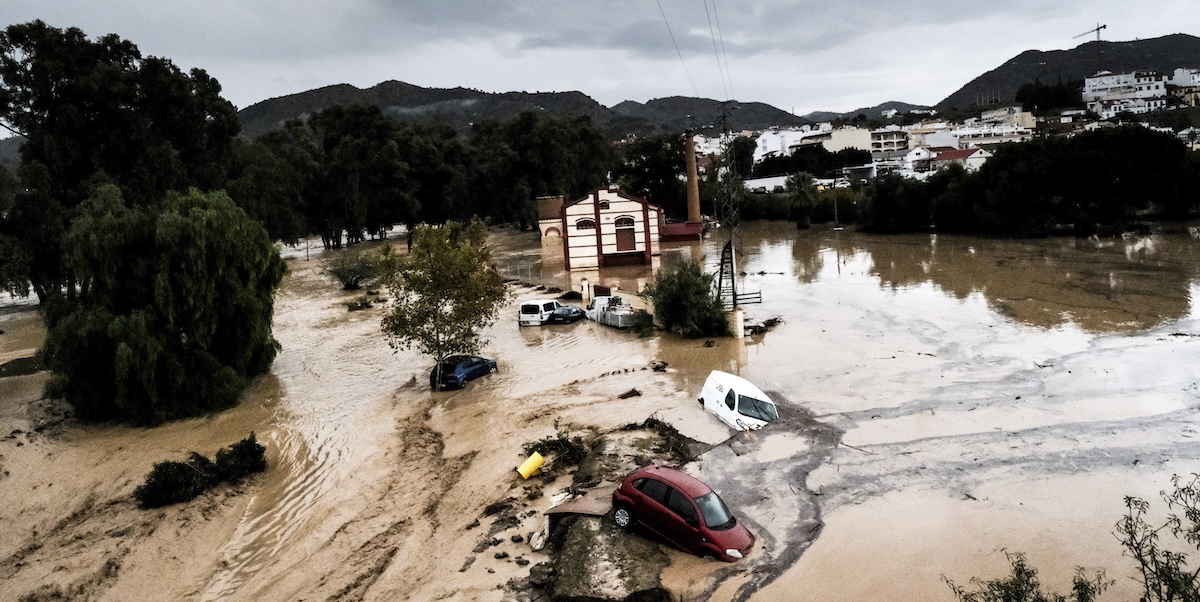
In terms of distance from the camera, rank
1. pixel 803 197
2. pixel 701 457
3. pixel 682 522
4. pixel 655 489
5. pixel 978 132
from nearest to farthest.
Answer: pixel 682 522
pixel 655 489
pixel 701 457
pixel 803 197
pixel 978 132

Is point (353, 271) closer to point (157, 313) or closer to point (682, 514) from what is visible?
point (157, 313)

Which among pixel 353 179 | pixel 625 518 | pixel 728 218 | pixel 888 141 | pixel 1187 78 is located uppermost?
pixel 1187 78

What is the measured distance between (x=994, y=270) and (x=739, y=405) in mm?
31118

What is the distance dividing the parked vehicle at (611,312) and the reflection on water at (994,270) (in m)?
5.53

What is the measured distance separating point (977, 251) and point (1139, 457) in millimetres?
39691

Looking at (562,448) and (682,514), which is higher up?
(682,514)

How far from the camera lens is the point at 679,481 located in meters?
11.3

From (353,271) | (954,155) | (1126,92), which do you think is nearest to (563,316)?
(353,271)

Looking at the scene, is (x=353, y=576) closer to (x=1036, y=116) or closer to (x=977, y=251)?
(x=977, y=251)

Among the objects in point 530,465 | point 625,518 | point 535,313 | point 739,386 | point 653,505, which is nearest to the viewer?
point 653,505

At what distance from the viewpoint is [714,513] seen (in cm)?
1099

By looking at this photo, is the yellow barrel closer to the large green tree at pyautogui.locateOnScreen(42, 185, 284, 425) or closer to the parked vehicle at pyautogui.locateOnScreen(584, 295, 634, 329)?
the large green tree at pyautogui.locateOnScreen(42, 185, 284, 425)

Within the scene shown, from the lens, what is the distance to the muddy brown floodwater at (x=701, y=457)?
37.1ft

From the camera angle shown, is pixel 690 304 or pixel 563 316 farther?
pixel 563 316
